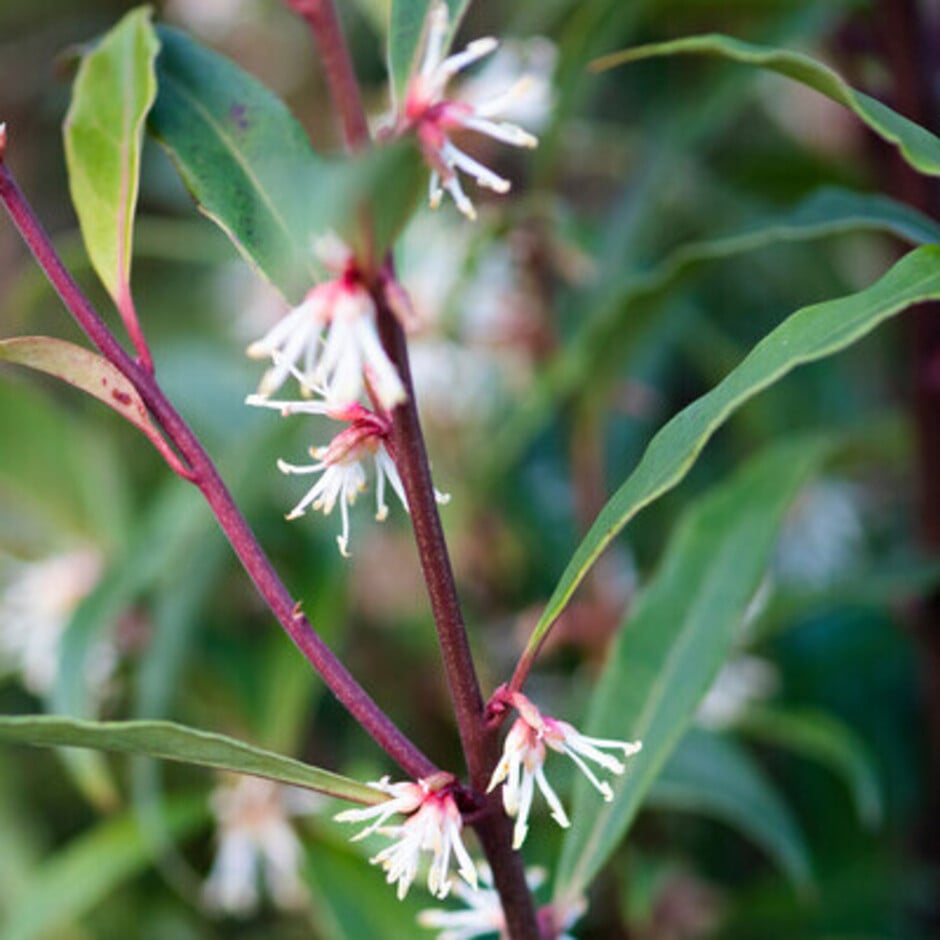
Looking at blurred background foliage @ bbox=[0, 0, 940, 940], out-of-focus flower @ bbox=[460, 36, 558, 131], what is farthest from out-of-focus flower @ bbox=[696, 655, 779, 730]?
out-of-focus flower @ bbox=[460, 36, 558, 131]

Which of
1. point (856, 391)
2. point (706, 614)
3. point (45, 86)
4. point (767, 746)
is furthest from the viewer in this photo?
point (45, 86)

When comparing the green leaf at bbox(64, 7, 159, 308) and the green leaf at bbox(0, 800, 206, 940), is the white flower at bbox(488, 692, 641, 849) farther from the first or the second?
the green leaf at bbox(0, 800, 206, 940)

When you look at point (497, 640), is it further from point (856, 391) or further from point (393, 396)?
point (393, 396)

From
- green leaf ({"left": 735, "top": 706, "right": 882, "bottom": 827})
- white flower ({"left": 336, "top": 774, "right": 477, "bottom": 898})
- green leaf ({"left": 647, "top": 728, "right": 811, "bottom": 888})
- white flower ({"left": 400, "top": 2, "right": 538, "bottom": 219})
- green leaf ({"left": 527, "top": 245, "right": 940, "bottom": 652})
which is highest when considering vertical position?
white flower ({"left": 400, "top": 2, "right": 538, "bottom": 219})

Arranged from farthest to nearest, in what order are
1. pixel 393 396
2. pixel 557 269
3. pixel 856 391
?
1. pixel 856 391
2. pixel 557 269
3. pixel 393 396

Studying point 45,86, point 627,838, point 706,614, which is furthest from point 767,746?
point 45,86

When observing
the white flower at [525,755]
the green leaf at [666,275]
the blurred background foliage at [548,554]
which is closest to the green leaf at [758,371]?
the white flower at [525,755]

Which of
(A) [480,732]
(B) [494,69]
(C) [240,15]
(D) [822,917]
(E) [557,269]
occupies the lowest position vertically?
(D) [822,917]
